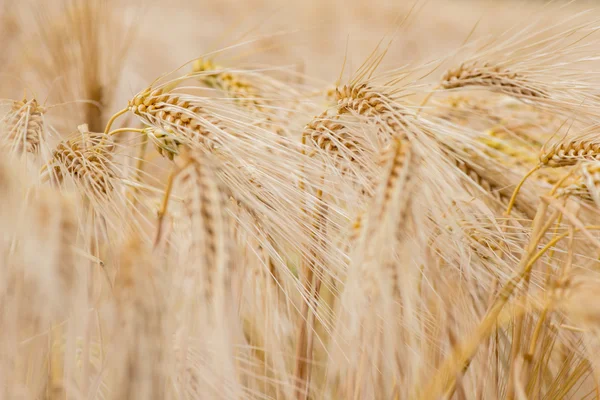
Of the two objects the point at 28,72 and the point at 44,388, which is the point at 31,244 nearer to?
the point at 44,388

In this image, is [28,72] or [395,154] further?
[28,72]

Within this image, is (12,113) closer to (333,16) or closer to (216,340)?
(216,340)

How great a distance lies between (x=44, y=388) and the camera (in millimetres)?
344

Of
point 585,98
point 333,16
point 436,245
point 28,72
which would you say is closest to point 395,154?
point 436,245

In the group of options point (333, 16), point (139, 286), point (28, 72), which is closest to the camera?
point (139, 286)

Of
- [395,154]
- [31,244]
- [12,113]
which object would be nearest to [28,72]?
[12,113]

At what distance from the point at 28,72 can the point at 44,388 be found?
0.90m

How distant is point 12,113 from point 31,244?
0.40ft

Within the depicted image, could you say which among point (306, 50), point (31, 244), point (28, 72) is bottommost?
point (31, 244)

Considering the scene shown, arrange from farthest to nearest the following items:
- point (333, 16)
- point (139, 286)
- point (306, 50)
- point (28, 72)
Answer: point (333, 16)
point (306, 50)
point (28, 72)
point (139, 286)

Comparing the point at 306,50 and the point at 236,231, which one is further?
the point at 306,50

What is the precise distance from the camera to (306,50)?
5.49ft

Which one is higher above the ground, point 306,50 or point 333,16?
point 333,16

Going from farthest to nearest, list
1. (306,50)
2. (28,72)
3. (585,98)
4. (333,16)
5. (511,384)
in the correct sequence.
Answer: (333,16)
(306,50)
(28,72)
(585,98)
(511,384)
